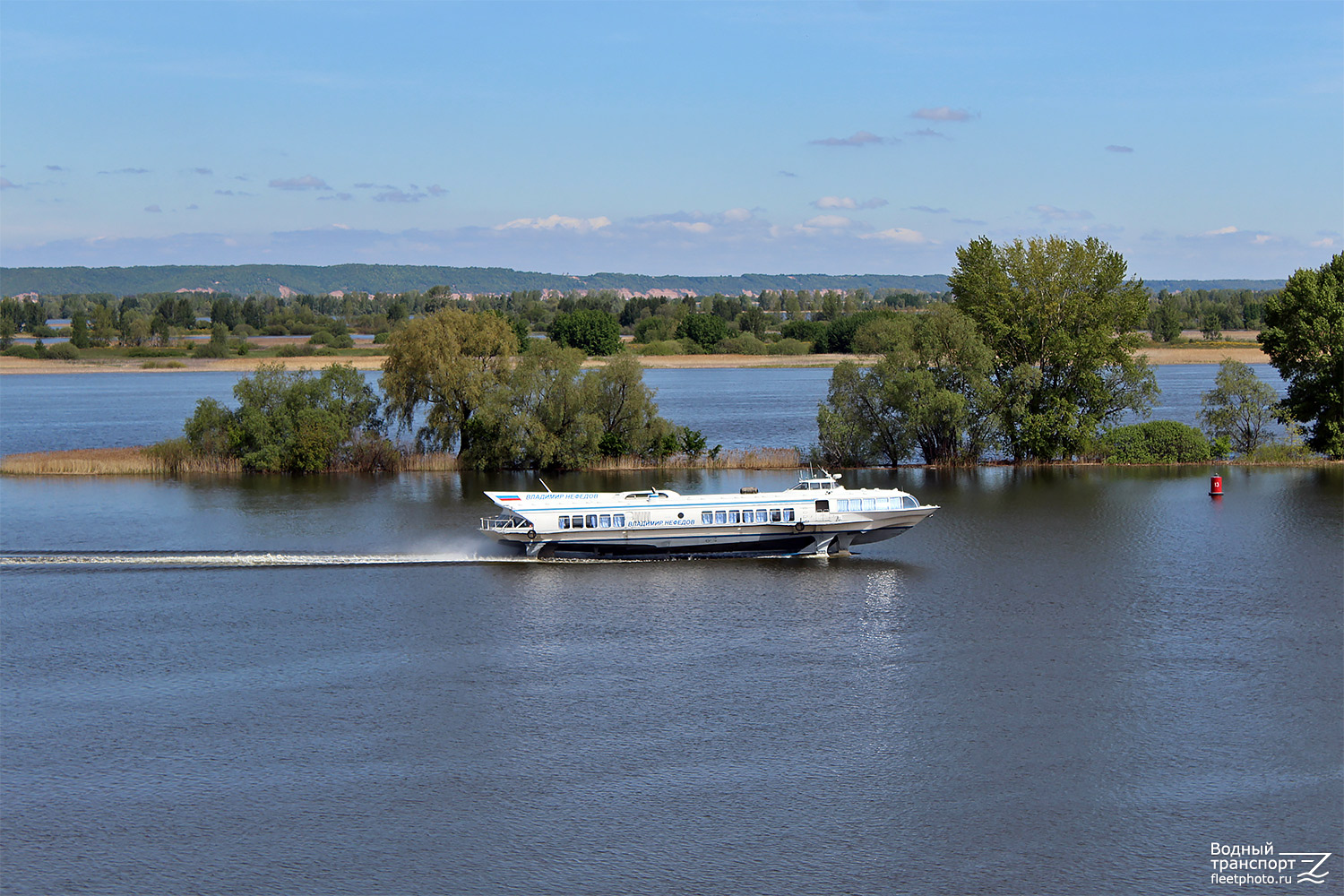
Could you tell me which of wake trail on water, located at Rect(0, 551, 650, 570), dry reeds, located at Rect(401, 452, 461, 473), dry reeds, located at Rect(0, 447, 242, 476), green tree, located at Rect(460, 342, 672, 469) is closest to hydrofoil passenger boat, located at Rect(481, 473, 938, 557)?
wake trail on water, located at Rect(0, 551, 650, 570)

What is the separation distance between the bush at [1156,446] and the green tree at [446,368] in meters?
48.1

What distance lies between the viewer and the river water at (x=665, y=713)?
93.8ft

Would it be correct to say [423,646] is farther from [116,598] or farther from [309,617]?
[116,598]

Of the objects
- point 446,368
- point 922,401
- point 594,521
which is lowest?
point 594,521

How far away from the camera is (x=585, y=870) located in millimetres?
27953

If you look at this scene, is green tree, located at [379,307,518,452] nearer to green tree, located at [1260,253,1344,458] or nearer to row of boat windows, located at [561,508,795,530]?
row of boat windows, located at [561,508,795,530]

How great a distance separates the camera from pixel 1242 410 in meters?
95.9

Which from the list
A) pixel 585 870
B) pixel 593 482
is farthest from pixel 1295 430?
pixel 585 870

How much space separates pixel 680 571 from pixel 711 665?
15.0 m

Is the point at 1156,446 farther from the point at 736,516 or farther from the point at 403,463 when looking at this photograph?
the point at 403,463

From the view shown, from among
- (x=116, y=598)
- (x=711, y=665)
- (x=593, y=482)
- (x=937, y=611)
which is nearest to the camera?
(x=711, y=665)

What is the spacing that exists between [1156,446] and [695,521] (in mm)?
51052

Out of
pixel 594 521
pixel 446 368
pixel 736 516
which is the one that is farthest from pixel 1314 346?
pixel 446 368

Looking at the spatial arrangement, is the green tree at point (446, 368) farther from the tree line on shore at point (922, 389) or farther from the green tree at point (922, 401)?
the green tree at point (922, 401)
